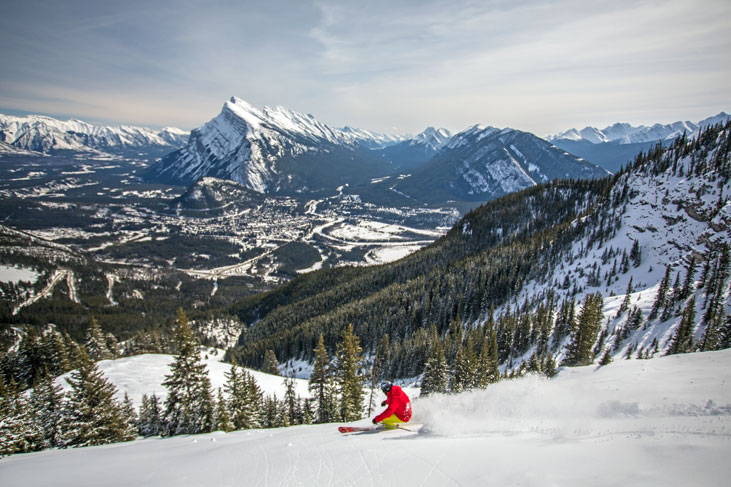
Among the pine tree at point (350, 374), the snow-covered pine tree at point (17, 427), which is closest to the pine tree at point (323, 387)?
the pine tree at point (350, 374)

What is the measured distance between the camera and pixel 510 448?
970cm

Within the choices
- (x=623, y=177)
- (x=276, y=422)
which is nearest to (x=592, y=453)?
(x=276, y=422)

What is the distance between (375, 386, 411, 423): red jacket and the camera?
50.5 feet

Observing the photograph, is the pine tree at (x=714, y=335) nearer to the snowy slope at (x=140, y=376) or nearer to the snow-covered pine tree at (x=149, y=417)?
the snowy slope at (x=140, y=376)

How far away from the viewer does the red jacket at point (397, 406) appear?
50.5 feet

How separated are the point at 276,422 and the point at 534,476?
42462 millimetres

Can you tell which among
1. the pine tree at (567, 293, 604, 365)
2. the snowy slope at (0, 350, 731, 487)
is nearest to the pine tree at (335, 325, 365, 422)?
the snowy slope at (0, 350, 731, 487)

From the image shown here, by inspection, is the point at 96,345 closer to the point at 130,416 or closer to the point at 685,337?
the point at 130,416

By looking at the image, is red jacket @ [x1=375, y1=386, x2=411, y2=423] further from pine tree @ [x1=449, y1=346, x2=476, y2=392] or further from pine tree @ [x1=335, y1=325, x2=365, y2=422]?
pine tree @ [x1=449, y1=346, x2=476, y2=392]

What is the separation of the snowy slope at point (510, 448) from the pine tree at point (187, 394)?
46.8 ft

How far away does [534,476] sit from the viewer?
738 cm

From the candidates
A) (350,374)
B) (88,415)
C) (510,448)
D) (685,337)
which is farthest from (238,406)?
(685,337)

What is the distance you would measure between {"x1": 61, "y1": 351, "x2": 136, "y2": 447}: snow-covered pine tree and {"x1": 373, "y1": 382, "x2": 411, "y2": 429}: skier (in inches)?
1093

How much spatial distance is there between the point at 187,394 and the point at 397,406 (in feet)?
85.0
